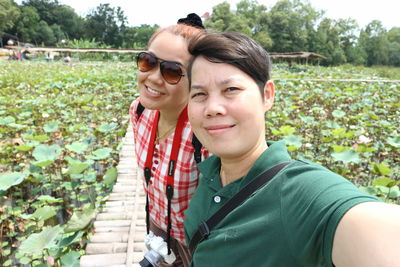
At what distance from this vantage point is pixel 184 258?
1.41 meters

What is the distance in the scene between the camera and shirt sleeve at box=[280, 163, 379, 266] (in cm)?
49

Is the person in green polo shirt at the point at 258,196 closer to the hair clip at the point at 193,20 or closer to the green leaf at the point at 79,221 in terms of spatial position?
the hair clip at the point at 193,20

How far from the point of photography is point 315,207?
0.53 metres

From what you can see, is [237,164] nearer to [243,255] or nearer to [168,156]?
[243,255]

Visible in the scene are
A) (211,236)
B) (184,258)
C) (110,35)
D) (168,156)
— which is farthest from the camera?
(110,35)

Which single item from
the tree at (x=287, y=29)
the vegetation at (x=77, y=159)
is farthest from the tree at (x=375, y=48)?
the vegetation at (x=77, y=159)

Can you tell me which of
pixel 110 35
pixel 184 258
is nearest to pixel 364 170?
pixel 184 258

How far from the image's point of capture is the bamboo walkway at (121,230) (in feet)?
6.12

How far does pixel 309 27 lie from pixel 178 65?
1982 inches

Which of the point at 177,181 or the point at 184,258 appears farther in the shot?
the point at 184,258

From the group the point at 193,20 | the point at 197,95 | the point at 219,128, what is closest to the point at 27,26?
the point at 193,20

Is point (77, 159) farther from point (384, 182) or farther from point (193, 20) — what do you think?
point (384, 182)

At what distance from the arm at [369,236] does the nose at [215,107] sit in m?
0.40

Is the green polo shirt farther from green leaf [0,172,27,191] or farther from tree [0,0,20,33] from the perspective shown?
tree [0,0,20,33]
